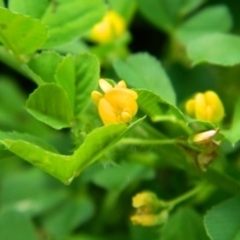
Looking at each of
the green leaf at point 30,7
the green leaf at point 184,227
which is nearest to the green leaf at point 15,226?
the green leaf at point 184,227

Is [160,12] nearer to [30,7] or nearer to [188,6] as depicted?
[188,6]

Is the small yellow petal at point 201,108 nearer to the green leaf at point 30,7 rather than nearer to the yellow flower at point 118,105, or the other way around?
the yellow flower at point 118,105

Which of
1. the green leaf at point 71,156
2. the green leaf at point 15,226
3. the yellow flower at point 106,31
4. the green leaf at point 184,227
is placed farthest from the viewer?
the yellow flower at point 106,31

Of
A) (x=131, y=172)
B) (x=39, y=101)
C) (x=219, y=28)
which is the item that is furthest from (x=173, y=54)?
(x=39, y=101)

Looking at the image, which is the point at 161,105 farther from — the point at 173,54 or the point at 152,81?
the point at 173,54

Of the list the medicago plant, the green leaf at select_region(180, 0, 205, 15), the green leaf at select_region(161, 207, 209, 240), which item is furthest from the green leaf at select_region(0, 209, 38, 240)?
the green leaf at select_region(180, 0, 205, 15)

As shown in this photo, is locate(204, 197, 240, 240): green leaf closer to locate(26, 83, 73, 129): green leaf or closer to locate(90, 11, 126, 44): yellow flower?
locate(26, 83, 73, 129): green leaf
